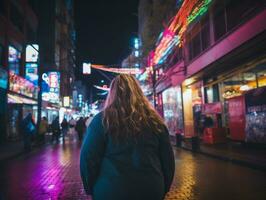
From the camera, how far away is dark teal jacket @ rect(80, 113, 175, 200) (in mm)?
2482

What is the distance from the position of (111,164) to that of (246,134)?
15.0 meters

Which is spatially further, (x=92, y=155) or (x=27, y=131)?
(x=27, y=131)

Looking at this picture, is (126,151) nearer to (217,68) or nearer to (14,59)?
(217,68)

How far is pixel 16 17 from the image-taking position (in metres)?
29.7

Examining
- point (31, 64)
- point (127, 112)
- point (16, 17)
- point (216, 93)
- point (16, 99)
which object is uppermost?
point (16, 17)

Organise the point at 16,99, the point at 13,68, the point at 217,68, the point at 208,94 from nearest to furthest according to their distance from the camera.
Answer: the point at 217,68, the point at 208,94, the point at 16,99, the point at 13,68

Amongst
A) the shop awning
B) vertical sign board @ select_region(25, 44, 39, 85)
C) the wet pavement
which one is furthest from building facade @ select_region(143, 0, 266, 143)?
vertical sign board @ select_region(25, 44, 39, 85)

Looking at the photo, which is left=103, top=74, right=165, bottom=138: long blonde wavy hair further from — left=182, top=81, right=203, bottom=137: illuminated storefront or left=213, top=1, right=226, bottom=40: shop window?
left=182, top=81, right=203, bottom=137: illuminated storefront

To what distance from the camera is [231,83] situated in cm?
2098

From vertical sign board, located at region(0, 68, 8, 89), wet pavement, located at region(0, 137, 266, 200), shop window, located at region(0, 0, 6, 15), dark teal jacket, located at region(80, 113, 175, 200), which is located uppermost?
shop window, located at region(0, 0, 6, 15)

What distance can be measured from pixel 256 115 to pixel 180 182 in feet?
26.4

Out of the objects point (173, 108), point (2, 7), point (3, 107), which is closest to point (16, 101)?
point (3, 107)

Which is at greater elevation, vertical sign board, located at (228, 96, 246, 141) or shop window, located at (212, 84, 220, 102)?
shop window, located at (212, 84, 220, 102)

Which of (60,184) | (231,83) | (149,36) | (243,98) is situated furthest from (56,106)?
(60,184)
